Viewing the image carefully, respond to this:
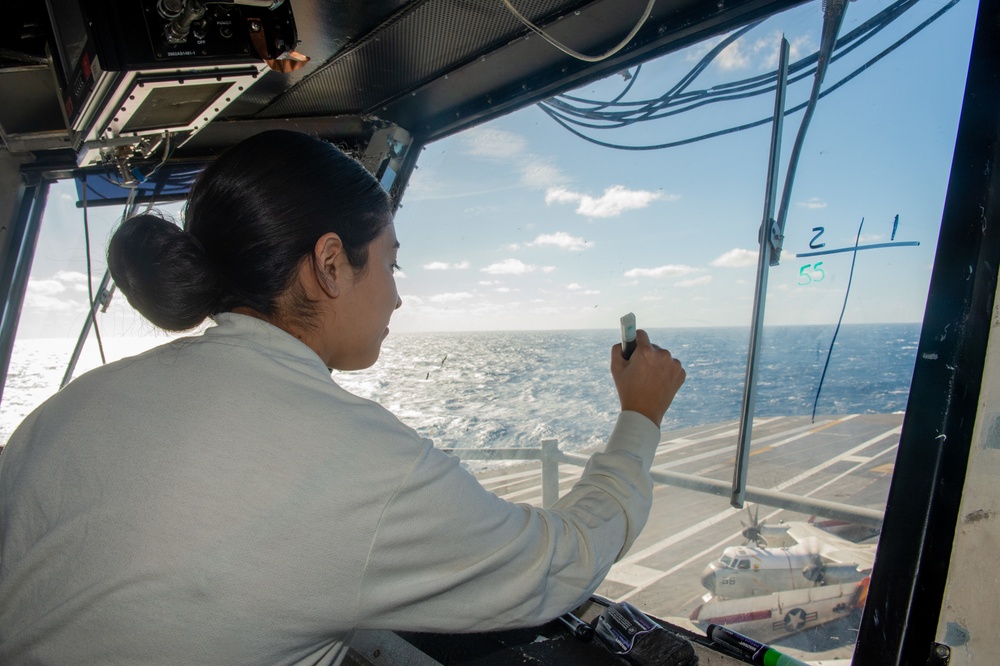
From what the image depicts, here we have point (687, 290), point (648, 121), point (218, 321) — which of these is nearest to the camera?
point (218, 321)

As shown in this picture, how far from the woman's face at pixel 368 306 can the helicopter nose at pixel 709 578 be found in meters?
1.05

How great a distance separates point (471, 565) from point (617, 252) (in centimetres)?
124

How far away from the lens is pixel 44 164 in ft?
8.89

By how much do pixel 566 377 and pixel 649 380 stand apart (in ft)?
2.86

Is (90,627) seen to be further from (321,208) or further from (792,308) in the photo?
(792,308)

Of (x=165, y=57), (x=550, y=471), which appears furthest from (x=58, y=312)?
(x=550, y=471)

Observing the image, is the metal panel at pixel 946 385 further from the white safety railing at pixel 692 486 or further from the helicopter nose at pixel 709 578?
the helicopter nose at pixel 709 578

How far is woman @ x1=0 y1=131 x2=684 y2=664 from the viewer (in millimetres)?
664

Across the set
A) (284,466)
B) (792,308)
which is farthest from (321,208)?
(792,308)

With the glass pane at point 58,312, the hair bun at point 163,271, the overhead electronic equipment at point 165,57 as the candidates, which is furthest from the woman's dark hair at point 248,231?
the glass pane at point 58,312

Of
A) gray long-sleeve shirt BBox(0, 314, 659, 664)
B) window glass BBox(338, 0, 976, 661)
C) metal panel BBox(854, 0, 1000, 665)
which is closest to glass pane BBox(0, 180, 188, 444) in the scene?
window glass BBox(338, 0, 976, 661)

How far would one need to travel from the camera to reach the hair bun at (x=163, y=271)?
0.88 m

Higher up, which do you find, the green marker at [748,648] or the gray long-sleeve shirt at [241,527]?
the gray long-sleeve shirt at [241,527]

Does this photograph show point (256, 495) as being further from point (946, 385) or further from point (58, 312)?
point (58, 312)
